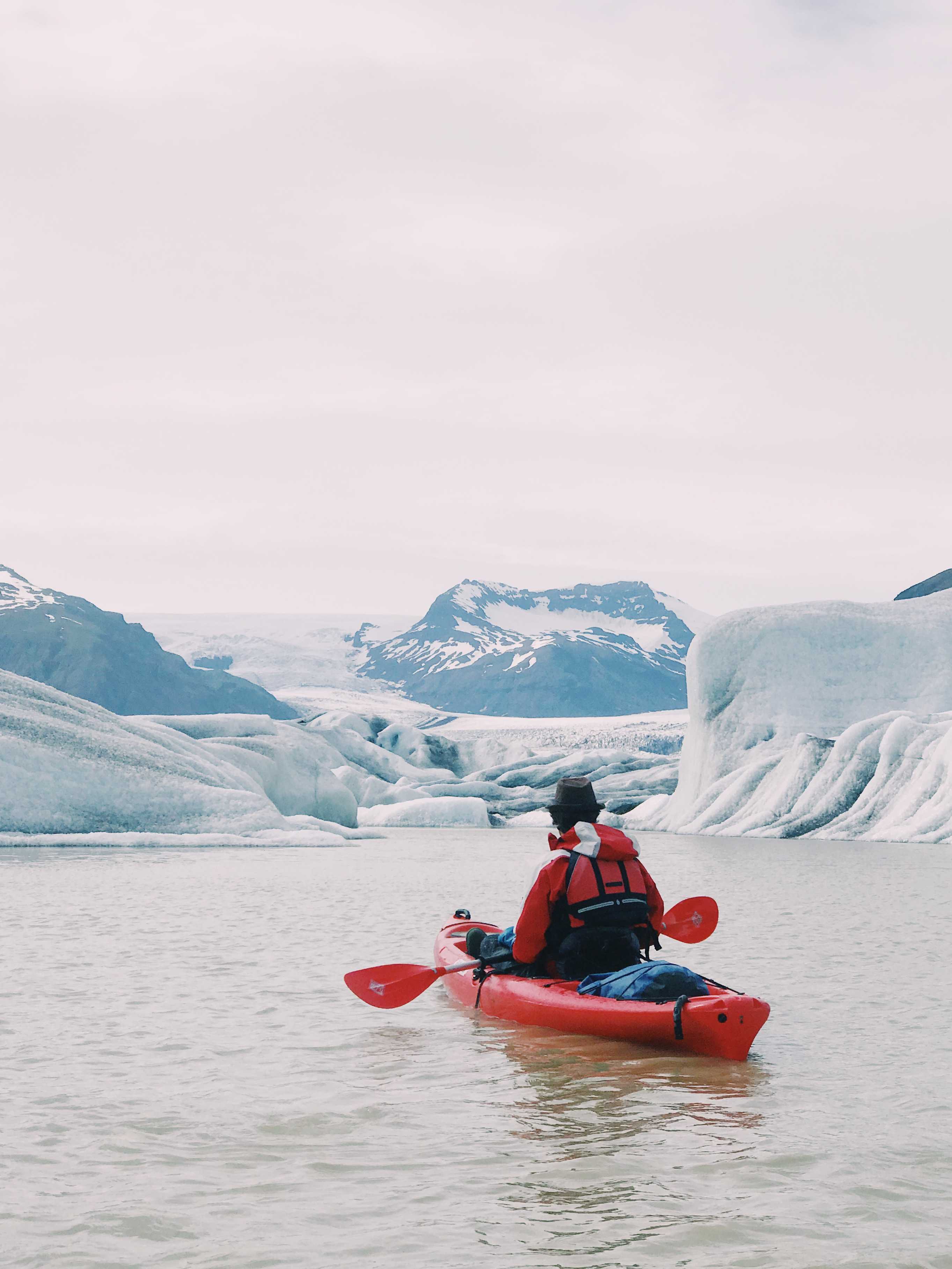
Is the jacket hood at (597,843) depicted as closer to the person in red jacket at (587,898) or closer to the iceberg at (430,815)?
the person in red jacket at (587,898)

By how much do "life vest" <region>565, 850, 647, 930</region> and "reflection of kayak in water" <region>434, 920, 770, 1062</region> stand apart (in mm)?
461

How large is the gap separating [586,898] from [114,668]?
11582cm

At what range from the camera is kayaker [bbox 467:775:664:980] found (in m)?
7.47

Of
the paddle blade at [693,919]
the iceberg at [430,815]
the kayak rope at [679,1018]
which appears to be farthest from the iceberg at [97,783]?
the kayak rope at [679,1018]

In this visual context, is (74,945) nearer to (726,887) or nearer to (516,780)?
(726,887)

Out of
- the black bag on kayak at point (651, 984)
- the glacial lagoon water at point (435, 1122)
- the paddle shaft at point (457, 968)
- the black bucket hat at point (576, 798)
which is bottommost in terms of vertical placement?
the glacial lagoon water at point (435, 1122)

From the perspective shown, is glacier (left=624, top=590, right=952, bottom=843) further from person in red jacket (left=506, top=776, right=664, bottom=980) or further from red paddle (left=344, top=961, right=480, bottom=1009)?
person in red jacket (left=506, top=776, right=664, bottom=980)

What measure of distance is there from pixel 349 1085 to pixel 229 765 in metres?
27.9

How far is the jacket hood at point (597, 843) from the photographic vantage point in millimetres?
7410

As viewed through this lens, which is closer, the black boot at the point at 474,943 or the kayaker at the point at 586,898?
the kayaker at the point at 586,898

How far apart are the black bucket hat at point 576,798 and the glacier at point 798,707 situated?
30.5m

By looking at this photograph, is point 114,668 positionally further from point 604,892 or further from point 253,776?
point 604,892

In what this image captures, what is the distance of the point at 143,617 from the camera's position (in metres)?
199

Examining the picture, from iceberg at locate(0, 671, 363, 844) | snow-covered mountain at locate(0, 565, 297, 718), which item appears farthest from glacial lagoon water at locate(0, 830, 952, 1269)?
snow-covered mountain at locate(0, 565, 297, 718)
